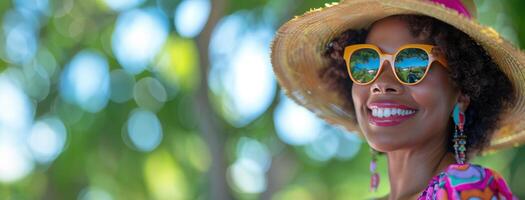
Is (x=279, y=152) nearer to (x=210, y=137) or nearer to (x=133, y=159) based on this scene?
(x=210, y=137)

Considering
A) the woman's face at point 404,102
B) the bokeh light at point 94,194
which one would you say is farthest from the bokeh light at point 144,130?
the woman's face at point 404,102

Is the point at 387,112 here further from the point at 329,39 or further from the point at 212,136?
the point at 212,136

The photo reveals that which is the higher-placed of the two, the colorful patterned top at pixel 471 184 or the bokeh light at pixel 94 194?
the colorful patterned top at pixel 471 184

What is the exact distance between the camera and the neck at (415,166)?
3148 millimetres

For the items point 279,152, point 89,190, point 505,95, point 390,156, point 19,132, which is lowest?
point 89,190

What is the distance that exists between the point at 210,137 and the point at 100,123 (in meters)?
2.36

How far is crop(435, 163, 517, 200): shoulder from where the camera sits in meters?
2.62

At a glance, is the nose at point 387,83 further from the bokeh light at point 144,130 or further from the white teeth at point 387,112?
the bokeh light at point 144,130

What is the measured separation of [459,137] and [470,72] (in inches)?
8.0

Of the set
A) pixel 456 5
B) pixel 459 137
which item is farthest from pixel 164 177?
pixel 456 5

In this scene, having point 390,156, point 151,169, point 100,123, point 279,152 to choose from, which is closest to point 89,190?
point 151,169

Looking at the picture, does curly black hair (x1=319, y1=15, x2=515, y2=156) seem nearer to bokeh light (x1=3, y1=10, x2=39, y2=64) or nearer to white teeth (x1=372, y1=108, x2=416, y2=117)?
white teeth (x1=372, y1=108, x2=416, y2=117)

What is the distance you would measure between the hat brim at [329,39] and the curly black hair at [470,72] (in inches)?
A: 1.2

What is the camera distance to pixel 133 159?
11320mm
